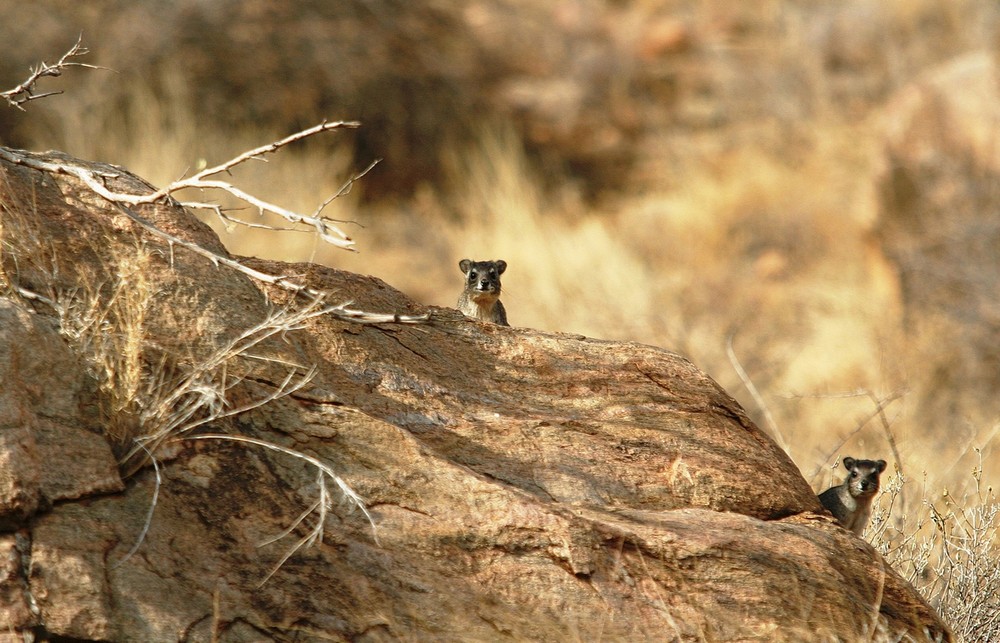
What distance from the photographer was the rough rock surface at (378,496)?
3553 mm

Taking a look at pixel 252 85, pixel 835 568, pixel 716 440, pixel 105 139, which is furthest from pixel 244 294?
pixel 252 85

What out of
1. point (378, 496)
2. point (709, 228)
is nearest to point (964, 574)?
point (378, 496)

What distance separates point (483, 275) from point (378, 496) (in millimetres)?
3568

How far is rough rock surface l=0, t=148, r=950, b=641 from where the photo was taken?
3553 mm

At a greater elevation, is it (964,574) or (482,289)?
(482,289)

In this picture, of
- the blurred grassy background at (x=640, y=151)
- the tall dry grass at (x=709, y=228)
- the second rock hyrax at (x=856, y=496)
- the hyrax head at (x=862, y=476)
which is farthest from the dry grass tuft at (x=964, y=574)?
the tall dry grass at (x=709, y=228)

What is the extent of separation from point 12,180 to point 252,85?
12.9 metres

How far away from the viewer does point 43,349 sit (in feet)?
12.5

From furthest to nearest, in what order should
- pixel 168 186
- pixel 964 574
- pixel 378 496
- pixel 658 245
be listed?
pixel 658 245
pixel 964 574
pixel 168 186
pixel 378 496

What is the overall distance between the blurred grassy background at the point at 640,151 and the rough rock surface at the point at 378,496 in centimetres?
651

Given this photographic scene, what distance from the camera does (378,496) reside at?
13.2ft

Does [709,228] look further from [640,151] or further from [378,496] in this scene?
[378,496]

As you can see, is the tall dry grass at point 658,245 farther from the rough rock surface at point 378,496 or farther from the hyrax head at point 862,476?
the rough rock surface at point 378,496

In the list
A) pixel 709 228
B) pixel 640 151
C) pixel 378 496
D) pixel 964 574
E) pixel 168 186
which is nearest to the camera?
pixel 378 496
